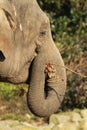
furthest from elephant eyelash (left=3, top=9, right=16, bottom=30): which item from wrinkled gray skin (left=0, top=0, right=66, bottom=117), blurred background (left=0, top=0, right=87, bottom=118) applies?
blurred background (left=0, top=0, right=87, bottom=118)

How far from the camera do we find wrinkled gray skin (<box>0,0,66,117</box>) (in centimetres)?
460

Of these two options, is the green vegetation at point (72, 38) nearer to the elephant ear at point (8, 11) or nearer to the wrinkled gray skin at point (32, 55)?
the wrinkled gray skin at point (32, 55)

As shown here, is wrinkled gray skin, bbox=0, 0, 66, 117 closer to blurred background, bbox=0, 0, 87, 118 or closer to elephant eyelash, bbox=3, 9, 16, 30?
elephant eyelash, bbox=3, 9, 16, 30

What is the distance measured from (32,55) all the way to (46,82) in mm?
241

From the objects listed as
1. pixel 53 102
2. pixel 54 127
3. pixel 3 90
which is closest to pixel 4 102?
pixel 3 90

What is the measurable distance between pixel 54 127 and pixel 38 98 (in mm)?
3781

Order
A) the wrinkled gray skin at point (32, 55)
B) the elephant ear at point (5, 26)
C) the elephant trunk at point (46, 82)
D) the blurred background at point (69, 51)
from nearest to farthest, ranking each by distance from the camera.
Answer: the elephant ear at point (5, 26) < the wrinkled gray skin at point (32, 55) < the elephant trunk at point (46, 82) < the blurred background at point (69, 51)

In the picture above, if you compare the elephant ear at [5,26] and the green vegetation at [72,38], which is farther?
the green vegetation at [72,38]

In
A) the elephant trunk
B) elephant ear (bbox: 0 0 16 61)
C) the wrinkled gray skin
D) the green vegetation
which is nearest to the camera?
elephant ear (bbox: 0 0 16 61)

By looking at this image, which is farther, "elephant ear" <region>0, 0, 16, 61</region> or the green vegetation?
the green vegetation

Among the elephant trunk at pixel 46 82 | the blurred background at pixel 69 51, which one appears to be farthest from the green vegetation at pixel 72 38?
the elephant trunk at pixel 46 82

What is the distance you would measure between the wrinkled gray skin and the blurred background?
141 inches

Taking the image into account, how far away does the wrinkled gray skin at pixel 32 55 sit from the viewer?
460cm

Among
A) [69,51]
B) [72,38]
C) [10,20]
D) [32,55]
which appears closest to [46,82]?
[32,55]
